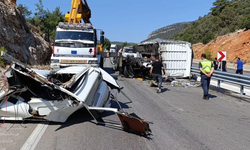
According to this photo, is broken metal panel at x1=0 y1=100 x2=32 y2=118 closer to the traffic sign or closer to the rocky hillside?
the traffic sign

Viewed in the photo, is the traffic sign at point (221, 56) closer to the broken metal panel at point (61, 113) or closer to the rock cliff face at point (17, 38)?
the broken metal panel at point (61, 113)

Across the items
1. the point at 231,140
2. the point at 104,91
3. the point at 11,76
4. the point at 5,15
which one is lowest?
the point at 231,140

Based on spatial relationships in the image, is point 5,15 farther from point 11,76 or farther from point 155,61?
point 11,76

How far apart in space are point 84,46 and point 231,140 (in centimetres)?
984

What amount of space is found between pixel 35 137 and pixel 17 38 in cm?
1464

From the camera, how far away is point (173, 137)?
216 inches

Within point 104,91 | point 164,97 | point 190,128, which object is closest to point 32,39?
point 164,97

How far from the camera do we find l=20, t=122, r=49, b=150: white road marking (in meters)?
4.78

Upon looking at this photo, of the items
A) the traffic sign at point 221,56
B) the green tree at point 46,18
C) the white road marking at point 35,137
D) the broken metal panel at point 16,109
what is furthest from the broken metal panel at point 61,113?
the green tree at point 46,18

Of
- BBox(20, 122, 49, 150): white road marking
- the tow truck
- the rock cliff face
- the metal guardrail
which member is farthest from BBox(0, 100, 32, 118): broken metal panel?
the rock cliff face

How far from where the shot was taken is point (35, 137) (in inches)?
206

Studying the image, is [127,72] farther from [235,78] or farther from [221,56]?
[235,78]

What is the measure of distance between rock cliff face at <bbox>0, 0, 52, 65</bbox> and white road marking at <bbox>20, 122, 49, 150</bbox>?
12.1m

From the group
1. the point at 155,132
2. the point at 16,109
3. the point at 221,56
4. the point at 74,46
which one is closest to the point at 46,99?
the point at 16,109
